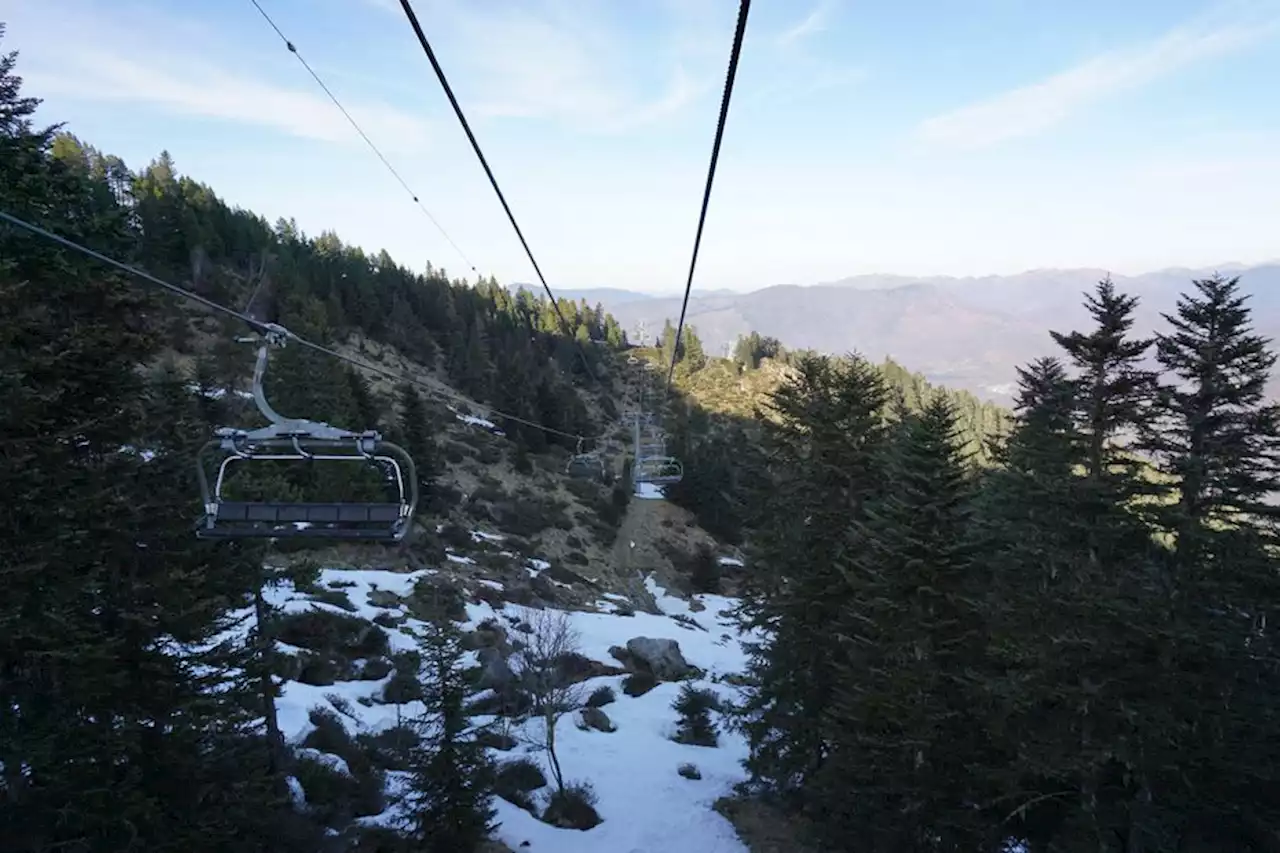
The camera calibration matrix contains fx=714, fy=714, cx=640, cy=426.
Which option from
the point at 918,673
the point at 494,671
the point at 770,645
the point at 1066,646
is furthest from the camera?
the point at 494,671

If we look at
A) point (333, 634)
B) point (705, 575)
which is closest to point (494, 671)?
point (333, 634)

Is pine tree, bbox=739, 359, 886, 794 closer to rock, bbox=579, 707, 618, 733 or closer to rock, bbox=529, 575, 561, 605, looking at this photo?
rock, bbox=579, 707, 618, 733

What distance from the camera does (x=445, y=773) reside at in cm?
1393

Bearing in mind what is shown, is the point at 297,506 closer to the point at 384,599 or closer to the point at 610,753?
the point at 610,753

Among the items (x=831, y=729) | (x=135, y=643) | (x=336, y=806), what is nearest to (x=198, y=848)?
(x=135, y=643)

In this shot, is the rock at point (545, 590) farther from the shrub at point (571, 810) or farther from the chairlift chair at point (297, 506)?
the chairlift chair at point (297, 506)

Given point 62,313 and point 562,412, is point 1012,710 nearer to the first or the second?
point 62,313

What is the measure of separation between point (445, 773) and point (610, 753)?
10533mm

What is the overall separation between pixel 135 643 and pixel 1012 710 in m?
15.0

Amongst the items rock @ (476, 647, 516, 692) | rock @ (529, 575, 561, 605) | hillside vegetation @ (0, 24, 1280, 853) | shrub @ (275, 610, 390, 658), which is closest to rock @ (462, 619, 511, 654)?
hillside vegetation @ (0, 24, 1280, 853)

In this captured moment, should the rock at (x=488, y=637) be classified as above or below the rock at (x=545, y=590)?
above

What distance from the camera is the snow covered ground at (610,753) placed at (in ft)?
60.8

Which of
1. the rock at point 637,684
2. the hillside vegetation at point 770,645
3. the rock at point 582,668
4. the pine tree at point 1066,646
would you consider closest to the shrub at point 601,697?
the hillside vegetation at point 770,645

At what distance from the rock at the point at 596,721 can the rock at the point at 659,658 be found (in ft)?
17.2
